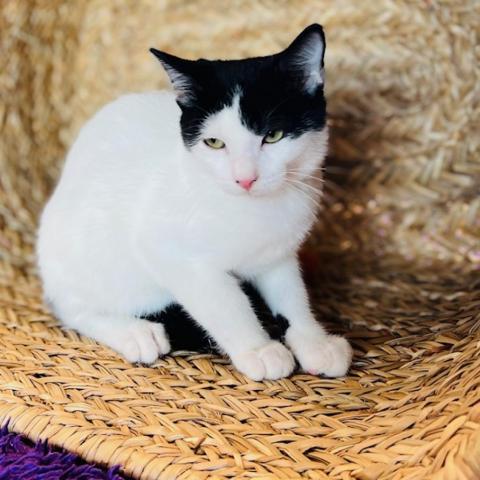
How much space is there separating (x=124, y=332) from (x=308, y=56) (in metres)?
0.57

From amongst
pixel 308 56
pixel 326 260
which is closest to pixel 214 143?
pixel 308 56

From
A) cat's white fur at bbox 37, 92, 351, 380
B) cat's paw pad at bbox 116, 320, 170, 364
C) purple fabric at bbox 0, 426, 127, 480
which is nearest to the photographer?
purple fabric at bbox 0, 426, 127, 480

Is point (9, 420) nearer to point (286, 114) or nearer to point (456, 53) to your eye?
point (286, 114)

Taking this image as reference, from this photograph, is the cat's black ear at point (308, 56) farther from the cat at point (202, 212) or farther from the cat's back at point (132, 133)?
the cat's back at point (132, 133)

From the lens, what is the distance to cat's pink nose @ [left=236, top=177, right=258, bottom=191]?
1.02 m

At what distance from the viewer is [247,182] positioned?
40.3 inches

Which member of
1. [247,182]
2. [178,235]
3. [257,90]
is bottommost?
[178,235]

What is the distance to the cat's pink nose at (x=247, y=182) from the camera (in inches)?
40.3

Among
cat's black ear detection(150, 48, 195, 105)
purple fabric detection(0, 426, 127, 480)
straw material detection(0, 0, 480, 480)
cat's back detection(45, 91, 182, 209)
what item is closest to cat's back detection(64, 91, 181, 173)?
cat's back detection(45, 91, 182, 209)

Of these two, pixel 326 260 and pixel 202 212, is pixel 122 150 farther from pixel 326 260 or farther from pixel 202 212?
pixel 326 260

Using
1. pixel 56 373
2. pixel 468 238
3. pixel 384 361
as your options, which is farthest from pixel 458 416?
pixel 468 238

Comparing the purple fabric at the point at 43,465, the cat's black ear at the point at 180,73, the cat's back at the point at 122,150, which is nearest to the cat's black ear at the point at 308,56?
the cat's black ear at the point at 180,73

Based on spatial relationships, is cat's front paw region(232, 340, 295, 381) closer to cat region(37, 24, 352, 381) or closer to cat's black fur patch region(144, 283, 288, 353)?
cat region(37, 24, 352, 381)

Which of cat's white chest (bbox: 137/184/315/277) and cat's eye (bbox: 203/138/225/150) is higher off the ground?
cat's eye (bbox: 203/138/225/150)
